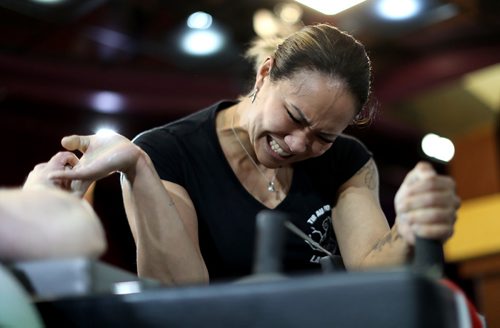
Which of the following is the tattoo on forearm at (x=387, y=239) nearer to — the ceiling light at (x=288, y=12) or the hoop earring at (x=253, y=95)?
the hoop earring at (x=253, y=95)

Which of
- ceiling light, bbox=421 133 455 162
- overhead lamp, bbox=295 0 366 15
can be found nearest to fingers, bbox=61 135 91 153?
overhead lamp, bbox=295 0 366 15

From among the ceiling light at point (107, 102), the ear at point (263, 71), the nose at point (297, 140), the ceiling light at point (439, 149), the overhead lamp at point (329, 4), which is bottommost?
the nose at point (297, 140)

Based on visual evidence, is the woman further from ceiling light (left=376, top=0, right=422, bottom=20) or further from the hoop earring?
ceiling light (left=376, top=0, right=422, bottom=20)

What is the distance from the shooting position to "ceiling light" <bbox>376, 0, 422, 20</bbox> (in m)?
3.91

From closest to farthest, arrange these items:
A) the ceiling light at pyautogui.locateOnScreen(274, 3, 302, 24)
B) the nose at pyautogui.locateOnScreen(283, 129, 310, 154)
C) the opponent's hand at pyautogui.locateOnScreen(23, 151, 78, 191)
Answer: the opponent's hand at pyautogui.locateOnScreen(23, 151, 78, 191) < the nose at pyautogui.locateOnScreen(283, 129, 310, 154) < the ceiling light at pyautogui.locateOnScreen(274, 3, 302, 24)

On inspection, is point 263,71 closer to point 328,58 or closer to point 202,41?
point 328,58

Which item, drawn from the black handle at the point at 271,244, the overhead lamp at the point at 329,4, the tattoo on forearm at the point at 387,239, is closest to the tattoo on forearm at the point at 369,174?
the tattoo on forearm at the point at 387,239

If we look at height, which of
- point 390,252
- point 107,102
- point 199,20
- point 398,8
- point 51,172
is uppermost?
point 199,20

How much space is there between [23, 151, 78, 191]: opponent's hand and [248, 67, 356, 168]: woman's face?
389 millimetres

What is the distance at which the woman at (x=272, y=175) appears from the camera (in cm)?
131

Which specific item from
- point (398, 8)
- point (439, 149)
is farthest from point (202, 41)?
point (439, 149)

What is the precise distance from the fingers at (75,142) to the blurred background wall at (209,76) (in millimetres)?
2990

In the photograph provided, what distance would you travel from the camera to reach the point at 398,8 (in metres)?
3.95

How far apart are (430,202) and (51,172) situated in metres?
0.51
